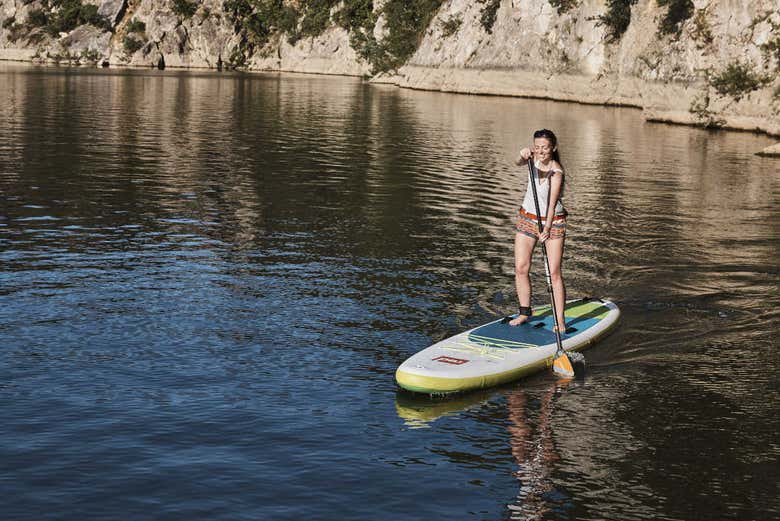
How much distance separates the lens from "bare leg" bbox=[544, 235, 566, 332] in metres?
12.6

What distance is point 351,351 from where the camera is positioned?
1220cm

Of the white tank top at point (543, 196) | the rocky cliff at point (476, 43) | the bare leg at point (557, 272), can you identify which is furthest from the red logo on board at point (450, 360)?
the rocky cliff at point (476, 43)

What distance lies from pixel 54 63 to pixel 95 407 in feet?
523

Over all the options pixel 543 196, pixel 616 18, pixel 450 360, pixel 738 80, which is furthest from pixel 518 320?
pixel 616 18

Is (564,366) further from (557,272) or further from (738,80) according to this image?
(738,80)

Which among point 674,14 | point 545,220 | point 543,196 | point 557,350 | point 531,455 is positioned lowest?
point 531,455

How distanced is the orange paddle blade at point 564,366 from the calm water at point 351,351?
0.40 meters

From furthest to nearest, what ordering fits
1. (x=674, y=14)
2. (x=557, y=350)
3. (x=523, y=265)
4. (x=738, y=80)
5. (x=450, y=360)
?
(x=674, y=14) → (x=738, y=80) → (x=523, y=265) → (x=557, y=350) → (x=450, y=360)

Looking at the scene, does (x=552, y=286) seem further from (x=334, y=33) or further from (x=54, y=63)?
(x=54, y=63)

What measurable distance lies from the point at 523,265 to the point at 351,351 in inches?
99.4

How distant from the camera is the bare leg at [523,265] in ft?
41.6

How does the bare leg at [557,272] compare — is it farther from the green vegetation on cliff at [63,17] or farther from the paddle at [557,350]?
the green vegetation on cliff at [63,17]

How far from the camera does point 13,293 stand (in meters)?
14.4

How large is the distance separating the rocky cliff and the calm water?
80.2 feet
